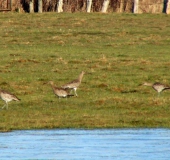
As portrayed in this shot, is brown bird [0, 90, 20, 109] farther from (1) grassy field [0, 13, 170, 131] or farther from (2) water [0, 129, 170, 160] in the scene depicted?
(2) water [0, 129, 170, 160]

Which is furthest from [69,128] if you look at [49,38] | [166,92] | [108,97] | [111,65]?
[49,38]

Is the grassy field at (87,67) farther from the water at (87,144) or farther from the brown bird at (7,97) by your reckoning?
the water at (87,144)

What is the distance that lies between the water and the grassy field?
24.6 inches

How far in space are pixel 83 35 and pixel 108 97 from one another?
1344cm

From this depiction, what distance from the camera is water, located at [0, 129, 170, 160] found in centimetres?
1303

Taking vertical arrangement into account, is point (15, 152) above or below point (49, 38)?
above

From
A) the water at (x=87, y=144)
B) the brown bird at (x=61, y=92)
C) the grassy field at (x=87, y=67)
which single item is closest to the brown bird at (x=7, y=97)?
the grassy field at (x=87, y=67)

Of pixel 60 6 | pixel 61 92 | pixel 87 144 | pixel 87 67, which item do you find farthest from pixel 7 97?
pixel 60 6

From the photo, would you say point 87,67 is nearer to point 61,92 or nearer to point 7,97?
point 61,92

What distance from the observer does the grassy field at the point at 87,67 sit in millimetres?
16719

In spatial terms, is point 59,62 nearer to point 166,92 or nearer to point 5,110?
point 166,92

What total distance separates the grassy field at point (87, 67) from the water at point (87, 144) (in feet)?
2.05

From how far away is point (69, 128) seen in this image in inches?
Answer: 621

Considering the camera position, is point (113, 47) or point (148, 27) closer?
point (113, 47)
